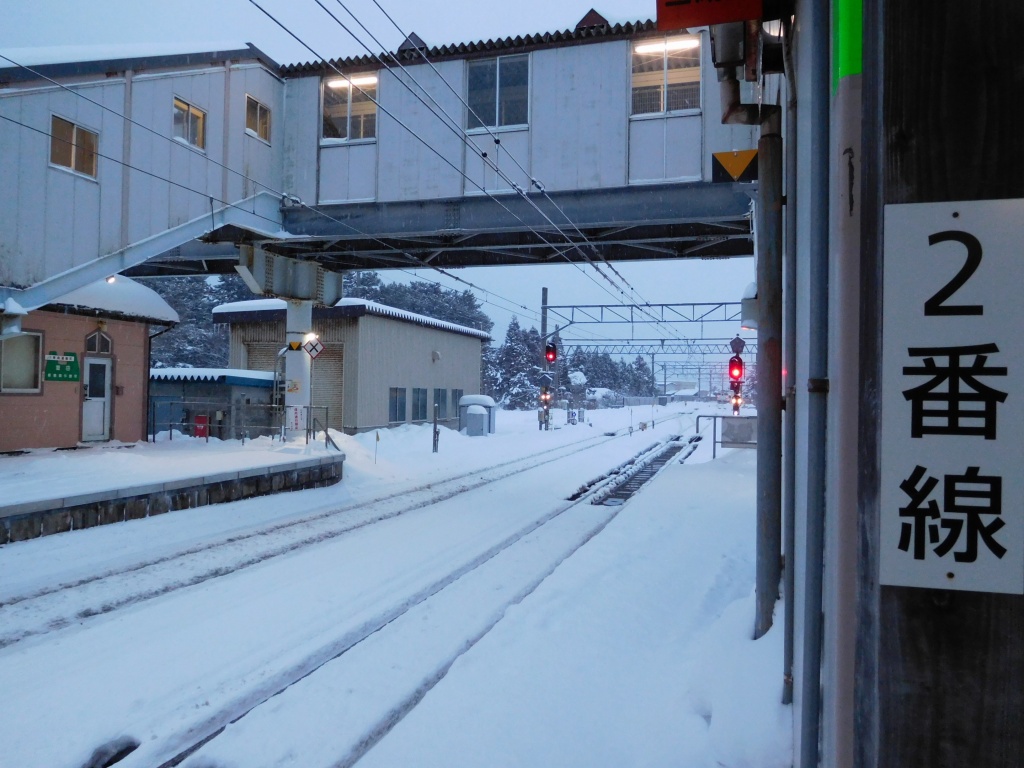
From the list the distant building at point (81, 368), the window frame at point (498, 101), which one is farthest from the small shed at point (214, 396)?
the window frame at point (498, 101)

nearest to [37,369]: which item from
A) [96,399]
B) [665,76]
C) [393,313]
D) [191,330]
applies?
[96,399]

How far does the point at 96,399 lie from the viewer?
56.2ft

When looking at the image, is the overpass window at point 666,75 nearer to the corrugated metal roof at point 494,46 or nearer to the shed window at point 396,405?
the corrugated metal roof at point 494,46

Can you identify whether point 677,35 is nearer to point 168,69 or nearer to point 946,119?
point 168,69

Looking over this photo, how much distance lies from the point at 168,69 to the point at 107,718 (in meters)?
13.5

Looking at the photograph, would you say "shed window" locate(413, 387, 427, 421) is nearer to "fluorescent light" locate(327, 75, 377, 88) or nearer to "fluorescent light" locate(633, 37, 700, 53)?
"fluorescent light" locate(327, 75, 377, 88)

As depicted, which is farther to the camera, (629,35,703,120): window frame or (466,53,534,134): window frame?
(466,53,534,134): window frame

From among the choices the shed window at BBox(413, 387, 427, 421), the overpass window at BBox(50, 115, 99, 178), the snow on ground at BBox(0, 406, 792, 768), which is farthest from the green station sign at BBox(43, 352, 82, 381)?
the shed window at BBox(413, 387, 427, 421)

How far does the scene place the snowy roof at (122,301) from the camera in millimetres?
16609

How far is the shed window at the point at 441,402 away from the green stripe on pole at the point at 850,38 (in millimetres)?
30055

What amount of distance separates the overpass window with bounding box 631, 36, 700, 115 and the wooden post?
507 inches

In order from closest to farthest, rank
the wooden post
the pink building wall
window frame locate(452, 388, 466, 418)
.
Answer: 1. the wooden post
2. the pink building wall
3. window frame locate(452, 388, 466, 418)

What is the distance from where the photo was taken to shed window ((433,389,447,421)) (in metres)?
32.2

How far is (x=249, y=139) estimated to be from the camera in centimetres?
1588
